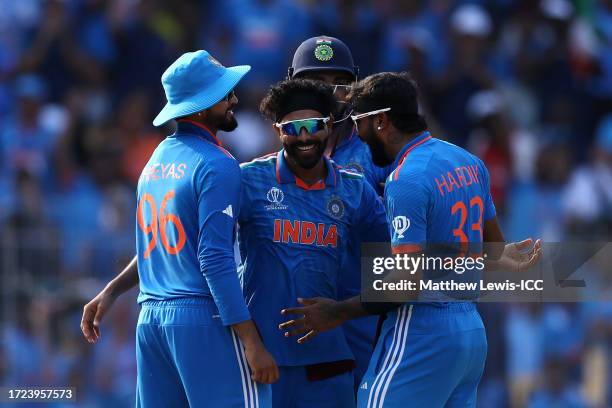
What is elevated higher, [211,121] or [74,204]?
[74,204]

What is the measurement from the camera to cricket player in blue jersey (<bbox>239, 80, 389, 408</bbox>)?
21.2 ft

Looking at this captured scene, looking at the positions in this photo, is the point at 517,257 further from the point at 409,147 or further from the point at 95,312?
the point at 95,312

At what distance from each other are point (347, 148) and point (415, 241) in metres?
1.35

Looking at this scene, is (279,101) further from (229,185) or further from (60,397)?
(60,397)

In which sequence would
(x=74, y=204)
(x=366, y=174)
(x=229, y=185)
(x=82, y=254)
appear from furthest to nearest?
(x=74, y=204) < (x=82, y=254) < (x=366, y=174) < (x=229, y=185)

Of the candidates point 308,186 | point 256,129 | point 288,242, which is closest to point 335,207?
point 308,186

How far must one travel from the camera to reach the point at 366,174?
709cm

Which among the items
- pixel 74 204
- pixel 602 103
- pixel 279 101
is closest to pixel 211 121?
pixel 279 101

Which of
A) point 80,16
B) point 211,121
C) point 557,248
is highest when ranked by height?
point 80,16

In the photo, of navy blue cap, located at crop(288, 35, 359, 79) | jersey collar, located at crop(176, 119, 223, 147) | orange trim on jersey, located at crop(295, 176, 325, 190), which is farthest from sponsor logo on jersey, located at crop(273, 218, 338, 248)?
navy blue cap, located at crop(288, 35, 359, 79)

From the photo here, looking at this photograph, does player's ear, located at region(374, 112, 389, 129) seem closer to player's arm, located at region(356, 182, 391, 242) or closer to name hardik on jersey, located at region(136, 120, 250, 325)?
player's arm, located at region(356, 182, 391, 242)

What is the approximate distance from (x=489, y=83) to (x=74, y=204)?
4.20 m

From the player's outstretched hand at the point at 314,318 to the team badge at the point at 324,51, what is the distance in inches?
62.1

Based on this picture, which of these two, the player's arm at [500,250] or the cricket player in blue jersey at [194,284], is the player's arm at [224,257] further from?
the player's arm at [500,250]
